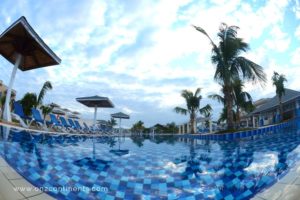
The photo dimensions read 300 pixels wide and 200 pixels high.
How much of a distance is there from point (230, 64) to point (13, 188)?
1213 cm

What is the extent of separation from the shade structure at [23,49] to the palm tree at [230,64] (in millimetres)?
8498

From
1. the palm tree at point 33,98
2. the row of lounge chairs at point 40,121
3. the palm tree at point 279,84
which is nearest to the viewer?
the row of lounge chairs at point 40,121

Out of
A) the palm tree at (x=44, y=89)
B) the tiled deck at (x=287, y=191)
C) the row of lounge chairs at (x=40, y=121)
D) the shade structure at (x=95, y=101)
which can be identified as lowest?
the tiled deck at (x=287, y=191)

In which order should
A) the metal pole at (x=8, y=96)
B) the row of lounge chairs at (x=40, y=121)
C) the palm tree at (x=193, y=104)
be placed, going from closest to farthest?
1. the metal pole at (x=8, y=96)
2. the row of lounge chairs at (x=40, y=121)
3. the palm tree at (x=193, y=104)

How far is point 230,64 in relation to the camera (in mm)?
11586

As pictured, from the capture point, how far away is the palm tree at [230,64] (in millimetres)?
11055

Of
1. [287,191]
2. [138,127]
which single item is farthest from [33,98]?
[138,127]

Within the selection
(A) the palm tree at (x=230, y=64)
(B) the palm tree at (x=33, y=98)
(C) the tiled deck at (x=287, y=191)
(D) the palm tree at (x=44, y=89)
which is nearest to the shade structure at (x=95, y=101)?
(D) the palm tree at (x=44, y=89)

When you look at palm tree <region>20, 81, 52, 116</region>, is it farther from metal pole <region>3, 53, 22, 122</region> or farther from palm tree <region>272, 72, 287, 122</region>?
palm tree <region>272, 72, 287, 122</region>

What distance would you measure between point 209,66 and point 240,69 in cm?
199

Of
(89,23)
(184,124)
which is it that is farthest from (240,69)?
(184,124)

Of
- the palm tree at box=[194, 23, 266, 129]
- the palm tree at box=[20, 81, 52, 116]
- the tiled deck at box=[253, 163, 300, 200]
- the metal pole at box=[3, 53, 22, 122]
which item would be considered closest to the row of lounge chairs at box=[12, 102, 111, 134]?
the metal pole at box=[3, 53, 22, 122]

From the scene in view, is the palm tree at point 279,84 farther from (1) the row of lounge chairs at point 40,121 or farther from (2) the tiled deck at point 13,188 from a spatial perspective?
(2) the tiled deck at point 13,188

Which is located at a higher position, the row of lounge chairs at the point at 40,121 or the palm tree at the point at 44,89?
the palm tree at the point at 44,89
